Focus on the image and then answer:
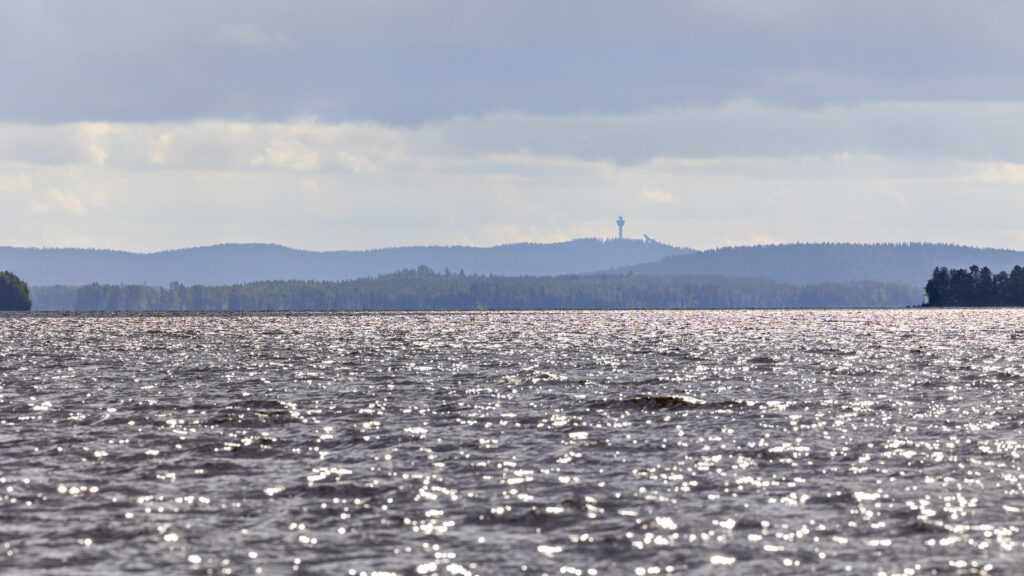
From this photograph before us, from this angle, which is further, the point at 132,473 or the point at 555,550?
the point at 132,473

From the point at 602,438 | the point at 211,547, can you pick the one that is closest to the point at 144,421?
the point at 602,438

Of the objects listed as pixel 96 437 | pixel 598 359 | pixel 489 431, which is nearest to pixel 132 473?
pixel 96 437

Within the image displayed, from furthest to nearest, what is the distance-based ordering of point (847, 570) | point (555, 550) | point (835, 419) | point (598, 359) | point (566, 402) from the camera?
point (598, 359) < point (566, 402) < point (835, 419) < point (555, 550) < point (847, 570)

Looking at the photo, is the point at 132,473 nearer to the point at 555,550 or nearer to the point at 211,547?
the point at 211,547

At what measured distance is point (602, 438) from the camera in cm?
3962

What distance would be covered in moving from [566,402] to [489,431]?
11.2 m

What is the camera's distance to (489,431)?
1652 inches

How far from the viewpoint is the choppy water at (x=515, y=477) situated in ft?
76.6

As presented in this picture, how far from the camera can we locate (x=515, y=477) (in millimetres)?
31953

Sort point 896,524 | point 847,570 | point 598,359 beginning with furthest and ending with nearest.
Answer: point 598,359 → point 896,524 → point 847,570

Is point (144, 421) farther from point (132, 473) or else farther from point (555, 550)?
point (555, 550)

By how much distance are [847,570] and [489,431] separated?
2104 cm

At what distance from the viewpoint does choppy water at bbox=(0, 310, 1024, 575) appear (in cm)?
2334

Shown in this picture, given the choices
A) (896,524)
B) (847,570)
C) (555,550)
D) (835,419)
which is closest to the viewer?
(847,570)
